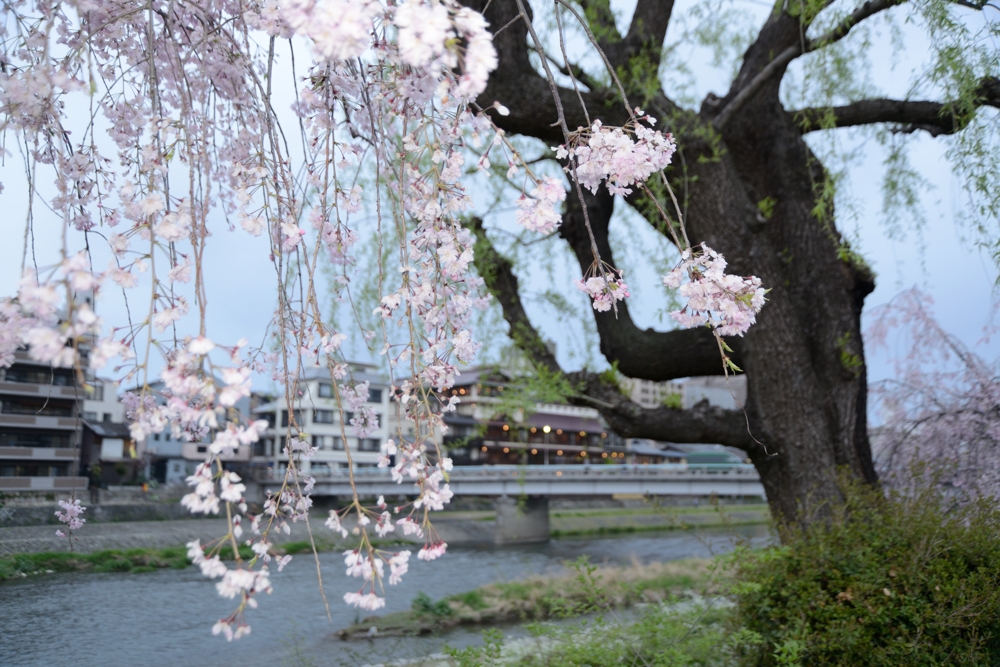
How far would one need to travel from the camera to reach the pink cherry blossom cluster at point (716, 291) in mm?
1685

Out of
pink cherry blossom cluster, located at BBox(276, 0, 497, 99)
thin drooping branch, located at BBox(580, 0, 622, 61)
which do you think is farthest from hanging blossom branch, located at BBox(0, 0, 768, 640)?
thin drooping branch, located at BBox(580, 0, 622, 61)

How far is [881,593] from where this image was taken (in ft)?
10.9

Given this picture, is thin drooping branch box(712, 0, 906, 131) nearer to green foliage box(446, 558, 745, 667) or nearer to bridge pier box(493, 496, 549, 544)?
green foliage box(446, 558, 745, 667)

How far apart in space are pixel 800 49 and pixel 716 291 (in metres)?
3.88

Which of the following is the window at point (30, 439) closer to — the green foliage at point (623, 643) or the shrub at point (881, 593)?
the green foliage at point (623, 643)

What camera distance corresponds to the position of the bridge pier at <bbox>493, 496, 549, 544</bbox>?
70.5ft

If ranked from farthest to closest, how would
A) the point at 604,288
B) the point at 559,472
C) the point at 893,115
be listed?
the point at 559,472, the point at 893,115, the point at 604,288

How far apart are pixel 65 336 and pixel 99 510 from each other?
16.0 meters

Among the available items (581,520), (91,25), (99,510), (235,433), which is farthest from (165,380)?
(581,520)

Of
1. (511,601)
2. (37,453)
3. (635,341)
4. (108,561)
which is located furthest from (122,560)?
(635,341)

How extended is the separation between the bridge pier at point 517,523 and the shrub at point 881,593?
708 inches

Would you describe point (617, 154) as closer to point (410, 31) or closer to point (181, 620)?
point (410, 31)

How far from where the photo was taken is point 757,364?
4.88 meters

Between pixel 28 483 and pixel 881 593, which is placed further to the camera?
pixel 28 483
